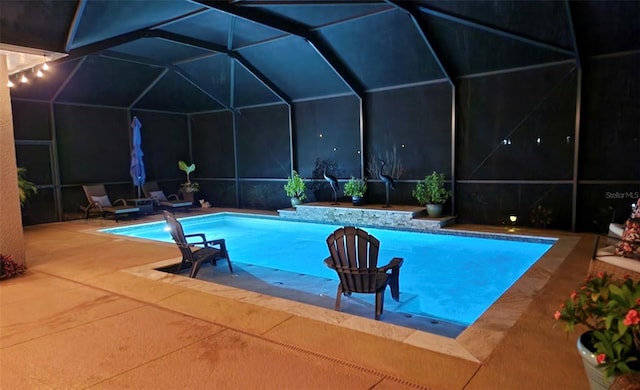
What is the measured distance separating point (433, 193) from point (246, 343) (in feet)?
20.3

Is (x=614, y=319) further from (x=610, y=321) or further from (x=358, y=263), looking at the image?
(x=358, y=263)

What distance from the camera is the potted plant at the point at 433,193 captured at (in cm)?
804

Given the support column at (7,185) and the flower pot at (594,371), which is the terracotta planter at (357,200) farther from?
the flower pot at (594,371)

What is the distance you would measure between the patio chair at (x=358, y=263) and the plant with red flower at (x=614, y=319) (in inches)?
91.3

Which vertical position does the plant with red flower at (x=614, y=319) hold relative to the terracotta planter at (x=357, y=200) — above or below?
above

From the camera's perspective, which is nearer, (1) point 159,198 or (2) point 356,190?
(2) point 356,190

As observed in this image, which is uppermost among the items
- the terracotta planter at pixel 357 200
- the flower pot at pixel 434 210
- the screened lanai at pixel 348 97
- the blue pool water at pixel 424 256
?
the screened lanai at pixel 348 97

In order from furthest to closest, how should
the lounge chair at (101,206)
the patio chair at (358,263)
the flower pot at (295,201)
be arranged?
the flower pot at (295,201) < the lounge chair at (101,206) < the patio chair at (358,263)

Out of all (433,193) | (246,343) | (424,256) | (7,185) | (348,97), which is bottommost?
(424,256)

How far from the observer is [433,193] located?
809cm

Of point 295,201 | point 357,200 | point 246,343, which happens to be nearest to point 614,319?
point 246,343

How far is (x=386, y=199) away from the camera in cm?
919

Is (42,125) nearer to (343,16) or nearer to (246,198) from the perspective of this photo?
(246,198)

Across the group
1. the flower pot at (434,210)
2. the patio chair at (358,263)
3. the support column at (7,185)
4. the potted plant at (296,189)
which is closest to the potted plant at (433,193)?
the flower pot at (434,210)
